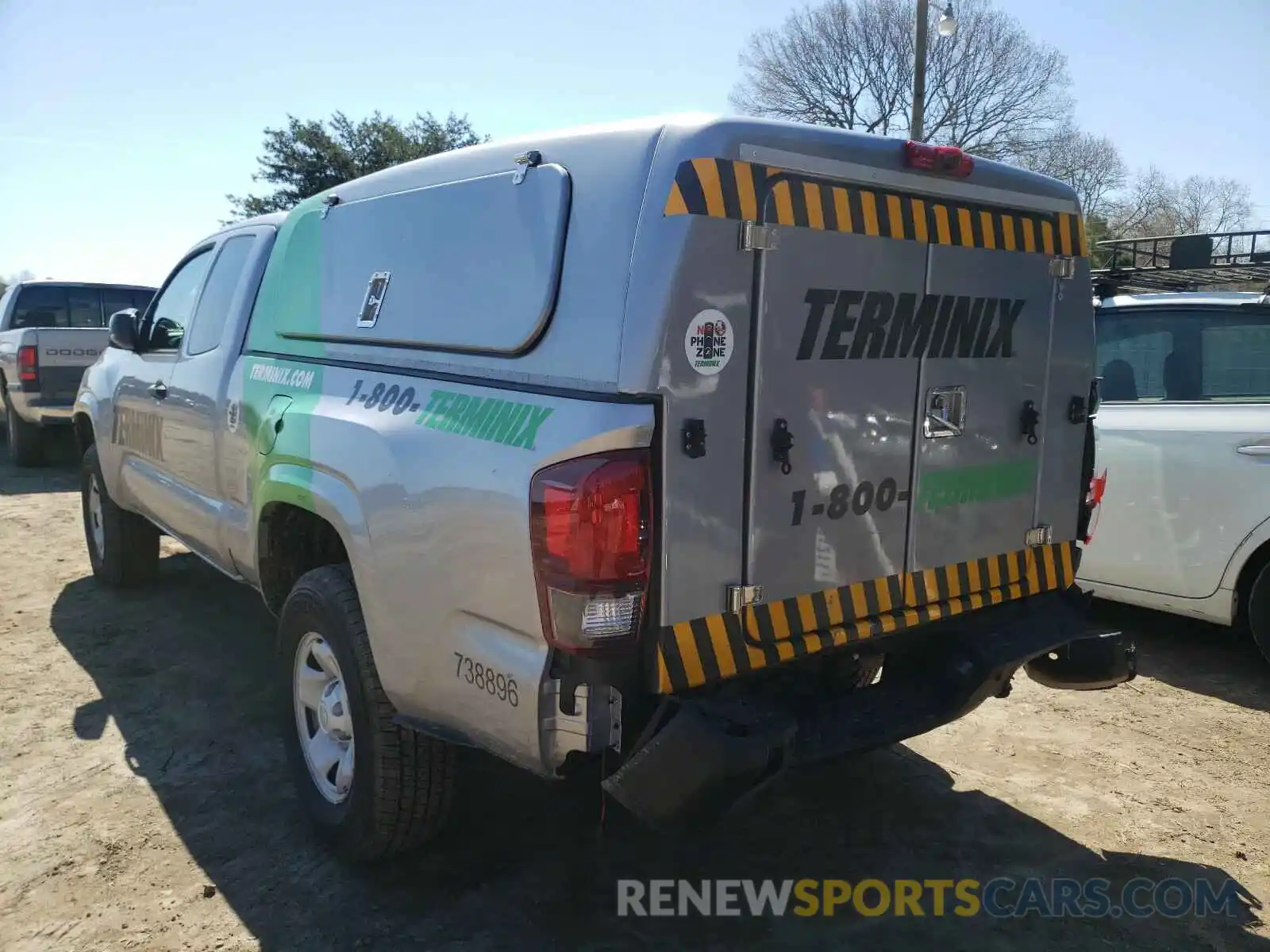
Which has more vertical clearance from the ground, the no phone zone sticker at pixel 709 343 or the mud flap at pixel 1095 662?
the no phone zone sticker at pixel 709 343

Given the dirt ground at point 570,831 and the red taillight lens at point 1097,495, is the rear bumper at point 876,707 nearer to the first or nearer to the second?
the dirt ground at point 570,831

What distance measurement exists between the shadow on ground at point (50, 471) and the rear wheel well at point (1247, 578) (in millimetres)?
9902

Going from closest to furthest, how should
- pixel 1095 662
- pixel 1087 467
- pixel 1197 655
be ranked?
pixel 1095 662
pixel 1087 467
pixel 1197 655

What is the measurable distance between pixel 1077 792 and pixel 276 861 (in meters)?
2.83

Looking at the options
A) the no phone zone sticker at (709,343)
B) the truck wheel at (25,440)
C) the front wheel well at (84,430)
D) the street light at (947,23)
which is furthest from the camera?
the street light at (947,23)

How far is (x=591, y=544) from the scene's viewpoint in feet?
7.24

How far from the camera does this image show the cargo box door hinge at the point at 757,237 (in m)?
2.41

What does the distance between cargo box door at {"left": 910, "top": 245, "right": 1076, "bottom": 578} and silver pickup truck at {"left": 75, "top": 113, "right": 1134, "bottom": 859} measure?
1 centimetres

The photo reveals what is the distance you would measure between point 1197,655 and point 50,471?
443 inches

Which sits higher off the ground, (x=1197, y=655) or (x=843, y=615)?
(x=843, y=615)

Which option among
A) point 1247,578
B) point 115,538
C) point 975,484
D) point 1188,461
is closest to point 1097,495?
point 1188,461

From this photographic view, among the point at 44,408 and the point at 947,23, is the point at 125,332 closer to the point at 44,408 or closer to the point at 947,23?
the point at 44,408

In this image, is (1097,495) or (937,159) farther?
(1097,495)

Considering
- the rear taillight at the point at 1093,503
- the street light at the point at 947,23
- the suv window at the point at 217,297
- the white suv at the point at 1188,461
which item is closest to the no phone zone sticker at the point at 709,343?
the rear taillight at the point at 1093,503
